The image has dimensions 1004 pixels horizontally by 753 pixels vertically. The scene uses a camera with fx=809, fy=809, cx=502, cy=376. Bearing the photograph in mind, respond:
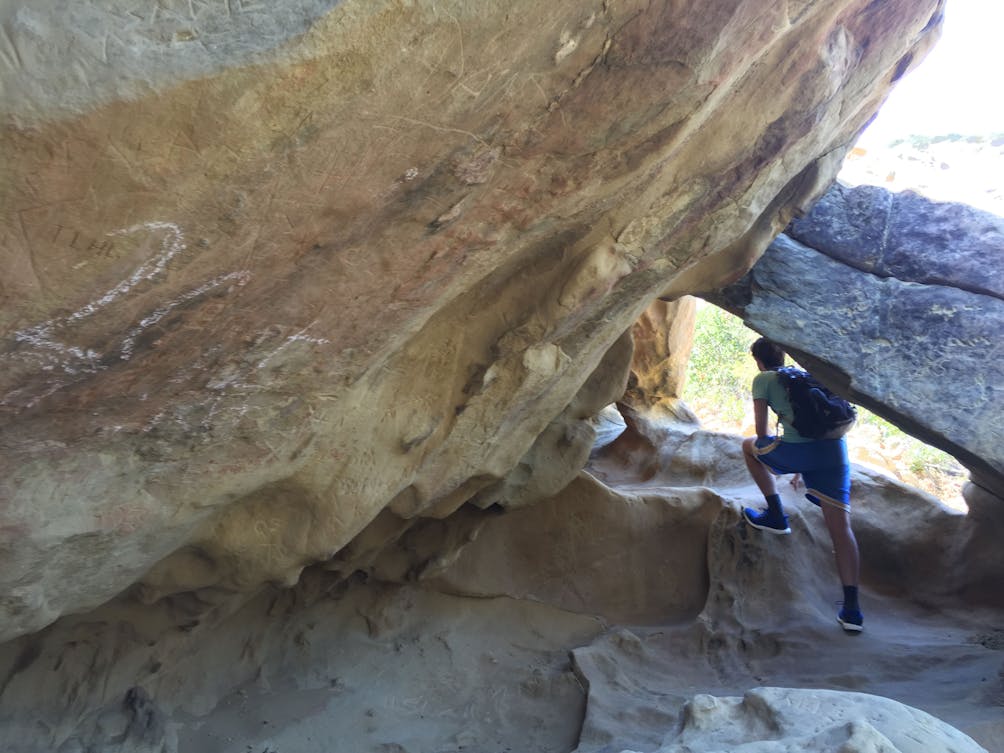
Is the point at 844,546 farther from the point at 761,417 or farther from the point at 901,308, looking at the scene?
the point at 901,308

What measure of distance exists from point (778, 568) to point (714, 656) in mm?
687

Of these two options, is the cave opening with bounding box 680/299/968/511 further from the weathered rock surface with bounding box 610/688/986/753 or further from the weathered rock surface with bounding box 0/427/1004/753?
the weathered rock surface with bounding box 610/688/986/753

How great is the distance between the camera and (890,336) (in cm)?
356

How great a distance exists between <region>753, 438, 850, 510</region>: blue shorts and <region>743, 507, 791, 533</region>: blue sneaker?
14.8 inches

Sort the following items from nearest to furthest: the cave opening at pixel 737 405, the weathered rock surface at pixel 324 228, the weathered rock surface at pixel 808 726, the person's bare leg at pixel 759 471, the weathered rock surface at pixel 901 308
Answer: the weathered rock surface at pixel 324 228 → the weathered rock surface at pixel 808 726 → the weathered rock surface at pixel 901 308 → the person's bare leg at pixel 759 471 → the cave opening at pixel 737 405

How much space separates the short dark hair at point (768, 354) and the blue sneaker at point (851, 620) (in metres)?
1.26

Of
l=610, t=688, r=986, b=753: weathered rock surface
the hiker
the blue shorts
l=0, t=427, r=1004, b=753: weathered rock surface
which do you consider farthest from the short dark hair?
l=610, t=688, r=986, b=753: weathered rock surface

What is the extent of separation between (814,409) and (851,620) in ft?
3.44

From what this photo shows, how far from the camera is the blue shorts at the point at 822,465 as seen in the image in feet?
12.9

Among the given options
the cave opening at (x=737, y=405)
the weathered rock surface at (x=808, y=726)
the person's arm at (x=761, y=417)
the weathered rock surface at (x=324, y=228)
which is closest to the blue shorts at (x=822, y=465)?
the person's arm at (x=761, y=417)

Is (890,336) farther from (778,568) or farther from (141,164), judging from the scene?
(141,164)

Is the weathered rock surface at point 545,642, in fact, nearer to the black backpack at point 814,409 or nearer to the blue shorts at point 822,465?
the blue shorts at point 822,465

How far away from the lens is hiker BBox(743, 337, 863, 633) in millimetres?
3953

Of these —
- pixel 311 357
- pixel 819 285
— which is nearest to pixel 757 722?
pixel 311 357
